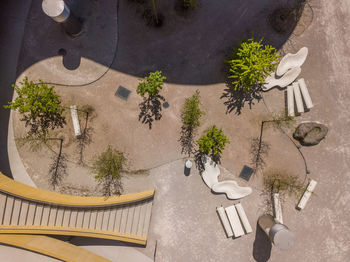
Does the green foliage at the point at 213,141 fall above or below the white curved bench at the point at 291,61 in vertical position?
below

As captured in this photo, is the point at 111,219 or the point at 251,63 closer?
the point at 251,63

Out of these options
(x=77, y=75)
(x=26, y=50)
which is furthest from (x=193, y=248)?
(x=26, y=50)

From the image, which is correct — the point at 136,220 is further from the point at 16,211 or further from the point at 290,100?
the point at 290,100

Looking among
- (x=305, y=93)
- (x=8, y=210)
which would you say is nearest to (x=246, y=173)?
(x=305, y=93)

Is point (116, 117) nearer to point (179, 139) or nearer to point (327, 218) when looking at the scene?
point (179, 139)

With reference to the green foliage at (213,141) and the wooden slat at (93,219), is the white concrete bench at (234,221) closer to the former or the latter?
the green foliage at (213,141)

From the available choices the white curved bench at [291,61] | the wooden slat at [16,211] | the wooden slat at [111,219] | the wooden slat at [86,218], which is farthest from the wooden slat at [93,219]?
the white curved bench at [291,61]

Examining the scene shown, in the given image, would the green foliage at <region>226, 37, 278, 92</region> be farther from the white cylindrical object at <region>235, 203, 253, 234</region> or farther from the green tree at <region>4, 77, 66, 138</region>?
the green tree at <region>4, 77, 66, 138</region>
